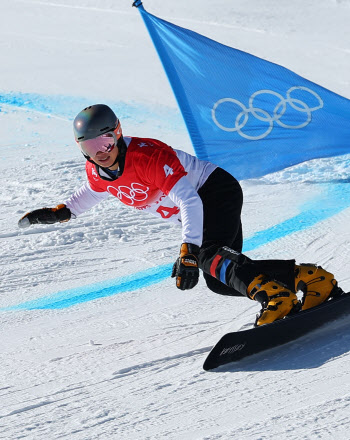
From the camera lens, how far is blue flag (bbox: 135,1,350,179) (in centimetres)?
642

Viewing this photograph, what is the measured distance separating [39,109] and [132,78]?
167 cm

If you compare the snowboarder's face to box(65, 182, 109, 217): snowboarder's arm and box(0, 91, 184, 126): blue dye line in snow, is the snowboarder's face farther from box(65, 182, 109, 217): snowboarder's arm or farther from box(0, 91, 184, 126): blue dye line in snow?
box(0, 91, 184, 126): blue dye line in snow

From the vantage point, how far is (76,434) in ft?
9.56

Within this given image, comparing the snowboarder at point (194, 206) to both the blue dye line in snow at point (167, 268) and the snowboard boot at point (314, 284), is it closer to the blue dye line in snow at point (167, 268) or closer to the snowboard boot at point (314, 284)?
the snowboard boot at point (314, 284)

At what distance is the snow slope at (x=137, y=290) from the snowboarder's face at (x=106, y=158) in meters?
1.06

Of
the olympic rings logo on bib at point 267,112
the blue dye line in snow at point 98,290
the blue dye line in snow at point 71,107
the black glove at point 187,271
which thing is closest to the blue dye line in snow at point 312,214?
the olympic rings logo on bib at point 267,112

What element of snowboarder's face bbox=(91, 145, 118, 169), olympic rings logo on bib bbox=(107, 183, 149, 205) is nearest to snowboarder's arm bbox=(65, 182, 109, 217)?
olympic rings logo on bib bbox=(107, 183, 149, 205)

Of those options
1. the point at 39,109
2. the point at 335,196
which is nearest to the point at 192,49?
the point at 335,196

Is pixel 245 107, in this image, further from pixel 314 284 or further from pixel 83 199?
pixel 314 284

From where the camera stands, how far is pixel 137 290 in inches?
195

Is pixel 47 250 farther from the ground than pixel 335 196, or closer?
closer

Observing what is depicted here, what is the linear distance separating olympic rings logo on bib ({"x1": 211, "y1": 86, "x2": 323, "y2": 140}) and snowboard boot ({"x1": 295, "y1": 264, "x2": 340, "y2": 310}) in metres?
2.95

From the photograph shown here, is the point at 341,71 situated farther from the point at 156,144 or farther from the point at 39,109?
the point at 156,144

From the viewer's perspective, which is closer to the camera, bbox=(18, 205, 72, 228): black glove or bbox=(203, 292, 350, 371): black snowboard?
bbox=(203, 292, 350, 371): black snowboard
